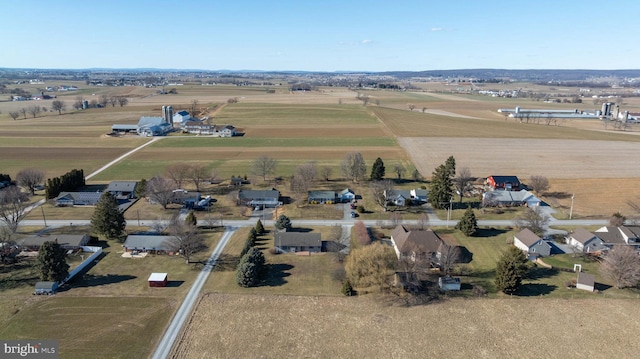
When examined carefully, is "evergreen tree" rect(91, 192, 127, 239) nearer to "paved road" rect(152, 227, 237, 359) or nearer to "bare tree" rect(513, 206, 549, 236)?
"paved road" rect(152, 227, 237, 359)

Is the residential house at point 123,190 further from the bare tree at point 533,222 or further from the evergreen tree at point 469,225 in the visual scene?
the bare tree at point 533,222

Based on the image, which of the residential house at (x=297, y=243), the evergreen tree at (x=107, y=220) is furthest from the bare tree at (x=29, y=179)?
the residential house at (x=297, y=243)

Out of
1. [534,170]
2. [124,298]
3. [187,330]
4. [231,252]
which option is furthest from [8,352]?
[534,170]

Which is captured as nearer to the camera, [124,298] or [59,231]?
[124,298]

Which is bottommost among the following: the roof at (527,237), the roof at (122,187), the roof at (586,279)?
the roof at (586,279)

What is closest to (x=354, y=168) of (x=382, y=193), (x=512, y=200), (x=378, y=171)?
(x=378, y=171)

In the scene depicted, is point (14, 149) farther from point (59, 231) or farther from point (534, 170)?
point (534, 170)
